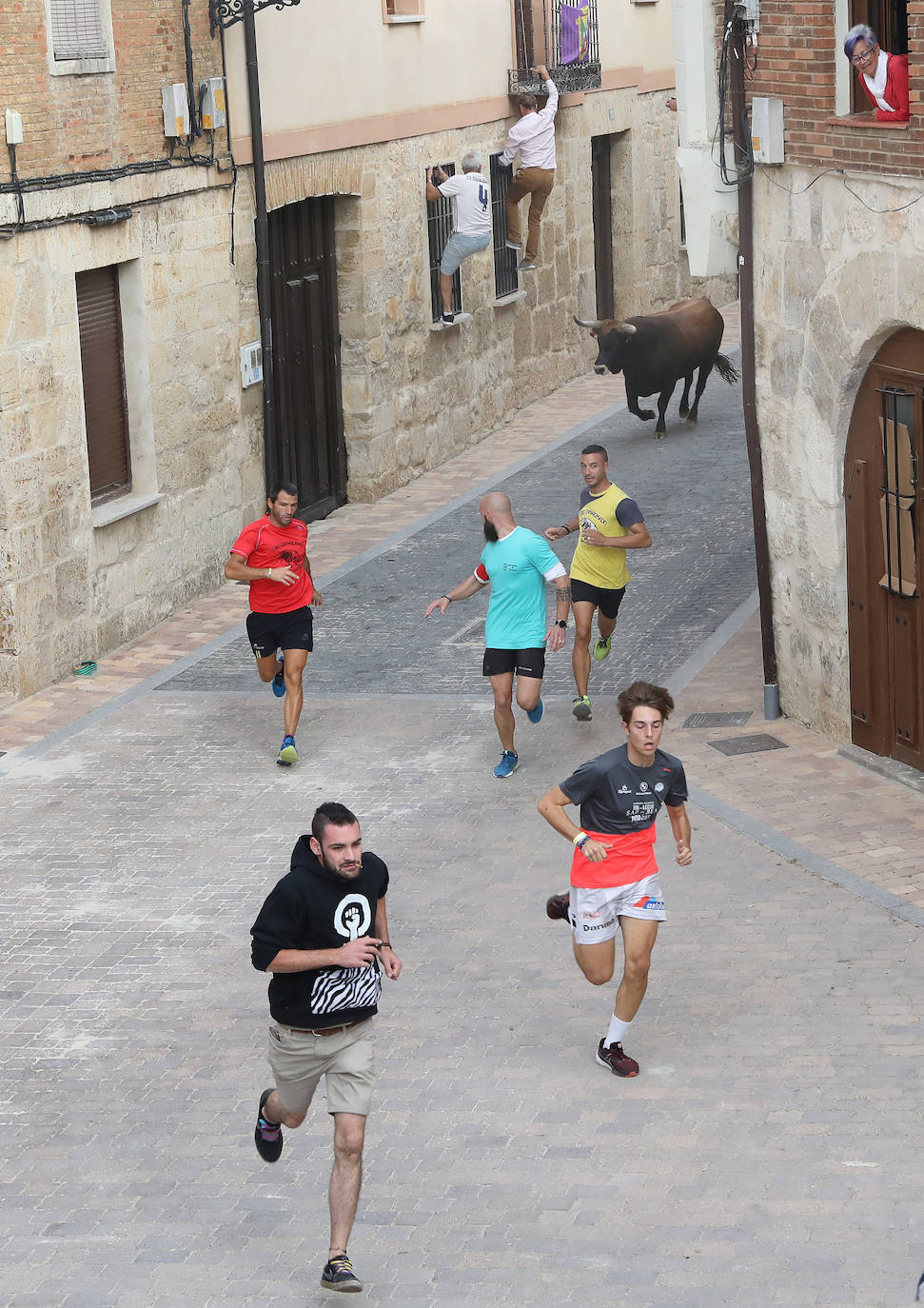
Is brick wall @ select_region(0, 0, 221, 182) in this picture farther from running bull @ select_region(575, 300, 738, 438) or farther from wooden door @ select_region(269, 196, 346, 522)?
running bull @ select_region(575, 300, 738, 438)

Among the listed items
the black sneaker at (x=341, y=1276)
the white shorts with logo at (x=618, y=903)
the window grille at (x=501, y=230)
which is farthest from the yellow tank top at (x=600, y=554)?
the window grille at (x=501, y=230)

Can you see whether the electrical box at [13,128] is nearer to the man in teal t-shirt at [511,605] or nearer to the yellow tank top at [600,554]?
the man in teal t-shirt at [511,605]

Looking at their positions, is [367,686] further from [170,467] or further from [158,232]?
[158,232]

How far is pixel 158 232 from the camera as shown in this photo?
1553 cm

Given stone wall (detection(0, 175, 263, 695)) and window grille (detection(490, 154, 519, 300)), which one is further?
window grille (detection(490, 154, 519, 300))

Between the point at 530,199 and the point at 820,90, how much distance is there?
42.0 ft

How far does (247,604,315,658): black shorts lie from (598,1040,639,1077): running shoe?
485cm

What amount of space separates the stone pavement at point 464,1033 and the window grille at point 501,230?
10985 millimetres

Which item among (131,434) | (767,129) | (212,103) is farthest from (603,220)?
(767,129)

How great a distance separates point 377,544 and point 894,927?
30.9 ft

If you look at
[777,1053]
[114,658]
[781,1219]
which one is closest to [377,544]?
[114,658]

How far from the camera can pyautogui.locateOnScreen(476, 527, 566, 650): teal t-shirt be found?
11.7 meters

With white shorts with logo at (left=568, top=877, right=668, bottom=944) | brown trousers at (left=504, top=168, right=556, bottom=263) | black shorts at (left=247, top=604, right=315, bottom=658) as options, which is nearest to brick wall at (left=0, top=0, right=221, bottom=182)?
black shorts at (left=247, top=604, right=315, bottom=658)

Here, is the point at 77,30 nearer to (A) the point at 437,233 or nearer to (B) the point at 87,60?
(B) the point at 87,60
